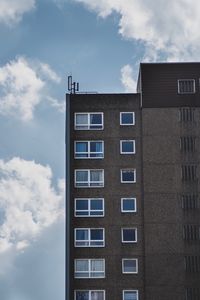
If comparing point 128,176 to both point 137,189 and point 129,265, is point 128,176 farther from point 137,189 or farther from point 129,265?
point 129,265

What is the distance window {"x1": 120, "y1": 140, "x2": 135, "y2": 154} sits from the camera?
67.3m

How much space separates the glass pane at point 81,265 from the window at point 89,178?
6970 millimetres

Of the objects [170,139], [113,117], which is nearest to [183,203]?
[170,139]

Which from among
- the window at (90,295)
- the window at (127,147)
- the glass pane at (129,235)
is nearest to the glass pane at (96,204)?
the glass pane at (129,235)

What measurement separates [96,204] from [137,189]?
4053mm

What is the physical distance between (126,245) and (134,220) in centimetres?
242

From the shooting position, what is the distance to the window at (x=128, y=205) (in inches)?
2594

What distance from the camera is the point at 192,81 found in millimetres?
68438

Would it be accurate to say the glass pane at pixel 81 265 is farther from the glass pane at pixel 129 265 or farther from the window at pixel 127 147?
the window at pixel 127 147

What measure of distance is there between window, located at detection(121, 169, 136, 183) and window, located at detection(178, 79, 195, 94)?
9005 millimetres

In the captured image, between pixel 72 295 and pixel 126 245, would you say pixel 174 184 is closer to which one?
pixel 126 245

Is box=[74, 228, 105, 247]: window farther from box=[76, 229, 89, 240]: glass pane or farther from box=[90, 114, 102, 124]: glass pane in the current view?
box=[90, 114, 102, 124]: glass pane

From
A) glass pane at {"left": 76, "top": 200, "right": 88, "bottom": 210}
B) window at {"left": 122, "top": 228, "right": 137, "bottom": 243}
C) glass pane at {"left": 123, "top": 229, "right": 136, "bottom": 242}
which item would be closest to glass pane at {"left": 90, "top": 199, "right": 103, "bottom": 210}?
glass pane at {"left": 76, "top": 200, "right": 88, "bottom": 210}

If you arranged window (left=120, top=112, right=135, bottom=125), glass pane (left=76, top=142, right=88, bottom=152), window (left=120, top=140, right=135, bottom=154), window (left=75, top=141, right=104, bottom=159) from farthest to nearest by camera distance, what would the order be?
window (left=120, top=112, right=135, bottom=125) → glass pane (left=76, top=142, right=88, bottom=152) → window (left=75, top=141, right=104, bottom=159) → window (left=120, top=140, right=135, bottom=154)
